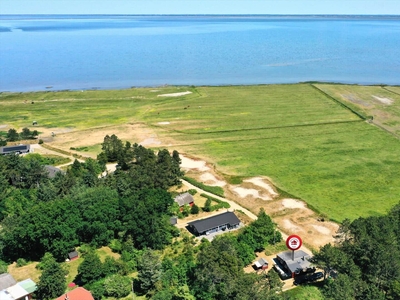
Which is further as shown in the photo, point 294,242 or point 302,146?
point 302,146

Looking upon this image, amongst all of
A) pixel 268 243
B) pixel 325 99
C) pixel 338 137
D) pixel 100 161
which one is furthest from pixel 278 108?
pixel 268 243

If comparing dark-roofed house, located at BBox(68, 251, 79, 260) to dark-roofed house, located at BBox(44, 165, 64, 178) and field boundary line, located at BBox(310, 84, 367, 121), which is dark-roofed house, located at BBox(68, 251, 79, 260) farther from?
field boundary line, located at BBox(310, 84, 367, 121)

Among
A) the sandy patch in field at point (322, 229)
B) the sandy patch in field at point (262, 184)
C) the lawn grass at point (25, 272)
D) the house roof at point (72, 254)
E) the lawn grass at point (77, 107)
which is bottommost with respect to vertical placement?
the sandy patch in field at point (322, 229)

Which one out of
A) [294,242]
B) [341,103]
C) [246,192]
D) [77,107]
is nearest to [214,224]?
[294,242]

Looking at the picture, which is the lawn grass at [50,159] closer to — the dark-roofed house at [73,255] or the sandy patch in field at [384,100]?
the dark-roofed house at [73,255]

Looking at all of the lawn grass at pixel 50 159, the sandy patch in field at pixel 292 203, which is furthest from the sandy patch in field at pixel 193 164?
the lawn grass at pixel 50 159

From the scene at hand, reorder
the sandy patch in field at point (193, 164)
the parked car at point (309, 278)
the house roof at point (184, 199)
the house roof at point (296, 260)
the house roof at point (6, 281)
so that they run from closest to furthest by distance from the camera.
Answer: the house roof at point (6, 281) → the parked car at point (309, 278) → the house roof at point (296, 260) → the house roof at point (184, 199) → the sandy patch in field at point (193, 164)

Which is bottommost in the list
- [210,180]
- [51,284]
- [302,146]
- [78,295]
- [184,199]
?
[210,180]

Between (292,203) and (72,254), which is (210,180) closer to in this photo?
(292,203)

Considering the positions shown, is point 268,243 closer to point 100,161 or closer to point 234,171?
point 234,171
